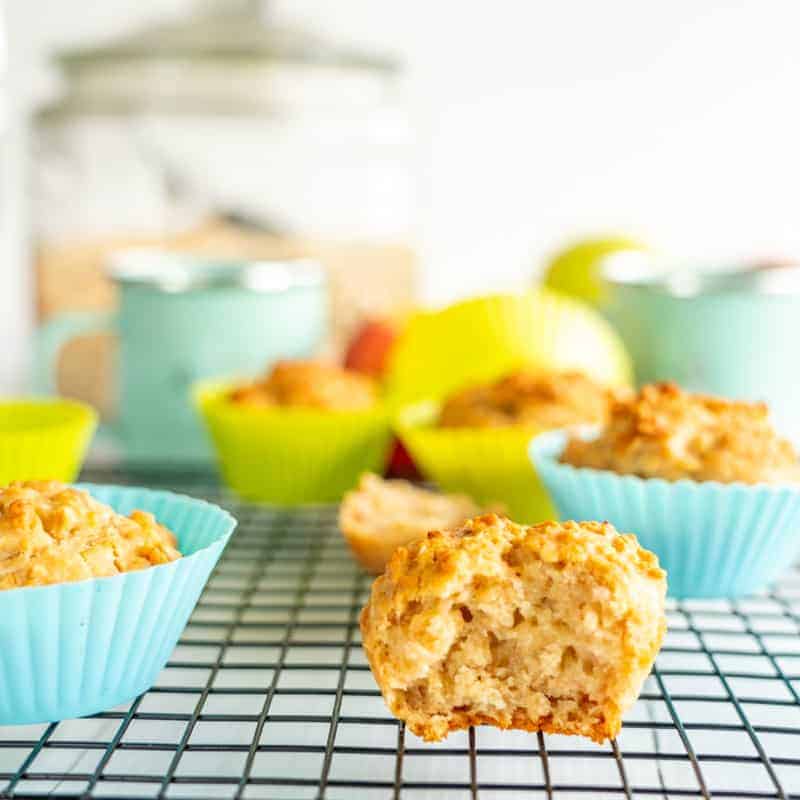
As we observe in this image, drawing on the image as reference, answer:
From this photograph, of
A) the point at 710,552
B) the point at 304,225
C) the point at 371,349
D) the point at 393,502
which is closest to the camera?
the point at 710,552

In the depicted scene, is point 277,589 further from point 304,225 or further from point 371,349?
point 304,225

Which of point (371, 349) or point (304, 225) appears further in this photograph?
point (304, 225)

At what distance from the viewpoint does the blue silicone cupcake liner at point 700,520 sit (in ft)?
3.94

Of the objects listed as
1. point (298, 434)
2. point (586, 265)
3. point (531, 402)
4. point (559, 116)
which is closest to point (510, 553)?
point (531, 402)

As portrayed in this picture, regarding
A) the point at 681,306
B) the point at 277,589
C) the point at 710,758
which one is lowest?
the point at 277,589

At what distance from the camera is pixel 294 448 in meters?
1.62

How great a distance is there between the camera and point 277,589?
1291 millimetres

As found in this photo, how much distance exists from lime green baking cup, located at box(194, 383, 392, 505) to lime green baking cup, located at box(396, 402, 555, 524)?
0.30 feet

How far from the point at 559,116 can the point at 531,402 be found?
2.00 m

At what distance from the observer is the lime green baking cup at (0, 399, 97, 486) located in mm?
1380

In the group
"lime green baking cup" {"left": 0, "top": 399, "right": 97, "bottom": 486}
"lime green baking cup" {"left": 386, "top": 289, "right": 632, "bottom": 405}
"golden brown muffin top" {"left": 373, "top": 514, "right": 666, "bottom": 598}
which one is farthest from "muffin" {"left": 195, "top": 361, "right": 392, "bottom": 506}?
"golden brown muffin top" {"left": 373, "top": 514, "right": 666, "bottom": 598}

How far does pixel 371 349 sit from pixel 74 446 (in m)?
0.66

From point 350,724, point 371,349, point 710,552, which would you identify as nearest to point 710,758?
point 350,724

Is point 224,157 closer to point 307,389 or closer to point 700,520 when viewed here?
point 307,389
